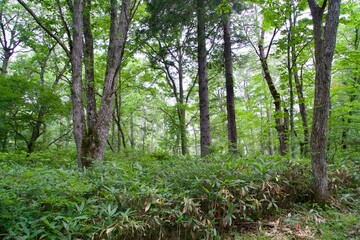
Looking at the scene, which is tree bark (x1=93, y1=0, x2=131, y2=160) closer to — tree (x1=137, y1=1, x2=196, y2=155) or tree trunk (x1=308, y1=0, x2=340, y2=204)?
tree (x1=137, y1=1, x2=196, y2=155)

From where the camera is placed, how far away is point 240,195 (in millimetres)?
2875

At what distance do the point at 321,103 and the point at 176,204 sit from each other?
270cm

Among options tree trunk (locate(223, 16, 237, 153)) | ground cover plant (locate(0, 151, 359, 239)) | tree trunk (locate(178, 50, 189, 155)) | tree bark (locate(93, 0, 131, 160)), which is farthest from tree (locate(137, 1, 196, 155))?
ground cover plant (locate(0, 151, 359, 239))

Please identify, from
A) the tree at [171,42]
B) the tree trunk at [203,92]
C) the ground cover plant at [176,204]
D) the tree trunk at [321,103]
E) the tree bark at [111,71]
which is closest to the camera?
the ground cover plant at [176,204]

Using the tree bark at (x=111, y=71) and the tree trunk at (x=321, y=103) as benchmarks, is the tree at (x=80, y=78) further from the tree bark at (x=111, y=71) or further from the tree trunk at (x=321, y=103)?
the tree trunk at (x=321, y=103)

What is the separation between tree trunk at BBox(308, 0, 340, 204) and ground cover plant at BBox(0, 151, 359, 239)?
0.19 meters

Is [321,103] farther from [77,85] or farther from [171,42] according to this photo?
[171,42]

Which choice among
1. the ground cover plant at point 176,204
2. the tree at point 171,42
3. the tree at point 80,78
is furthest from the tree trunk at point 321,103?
Result: the tree at point 171,42

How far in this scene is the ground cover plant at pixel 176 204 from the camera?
2.05m

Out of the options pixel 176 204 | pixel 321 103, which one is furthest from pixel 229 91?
pixel 176 204

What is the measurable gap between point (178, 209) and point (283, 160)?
7.90 ft

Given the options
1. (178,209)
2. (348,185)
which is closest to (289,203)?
(348,185)

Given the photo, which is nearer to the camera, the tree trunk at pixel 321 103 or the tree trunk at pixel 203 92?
the tree trunk at pixel 321 103

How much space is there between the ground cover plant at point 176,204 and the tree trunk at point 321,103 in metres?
0.19
